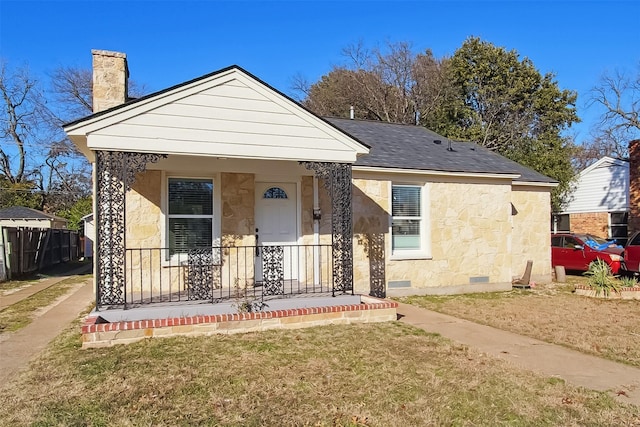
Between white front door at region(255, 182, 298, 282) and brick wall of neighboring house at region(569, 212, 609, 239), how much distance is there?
55.9ft

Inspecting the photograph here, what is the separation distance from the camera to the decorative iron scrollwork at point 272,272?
27.4 feet

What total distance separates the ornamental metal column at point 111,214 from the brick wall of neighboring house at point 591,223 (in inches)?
808

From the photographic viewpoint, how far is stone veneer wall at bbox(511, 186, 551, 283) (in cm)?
1383

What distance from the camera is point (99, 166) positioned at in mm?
7121

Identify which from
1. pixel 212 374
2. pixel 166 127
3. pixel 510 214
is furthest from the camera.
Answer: pixel 510 214

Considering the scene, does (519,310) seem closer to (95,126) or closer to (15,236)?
(95,126)

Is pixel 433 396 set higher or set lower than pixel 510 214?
lower

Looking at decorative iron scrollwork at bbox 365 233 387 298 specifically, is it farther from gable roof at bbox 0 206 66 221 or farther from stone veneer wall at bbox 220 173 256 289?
gable roof at bbox 0 206 66 221

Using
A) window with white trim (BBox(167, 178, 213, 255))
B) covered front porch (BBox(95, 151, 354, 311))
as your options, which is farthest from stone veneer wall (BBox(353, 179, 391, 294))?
window with white trim (BBox(167, 178, 213, 255))

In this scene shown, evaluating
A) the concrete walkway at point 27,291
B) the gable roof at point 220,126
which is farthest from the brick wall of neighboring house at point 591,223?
the concrete walkway at point 27,291

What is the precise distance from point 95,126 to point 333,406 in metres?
5.33

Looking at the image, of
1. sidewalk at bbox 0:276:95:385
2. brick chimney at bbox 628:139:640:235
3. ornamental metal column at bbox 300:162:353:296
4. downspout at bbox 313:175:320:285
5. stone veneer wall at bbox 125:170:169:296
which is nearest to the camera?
sidewalk at bbox 0:276:95:385

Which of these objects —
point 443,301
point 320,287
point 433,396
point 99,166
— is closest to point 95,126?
point 99,166

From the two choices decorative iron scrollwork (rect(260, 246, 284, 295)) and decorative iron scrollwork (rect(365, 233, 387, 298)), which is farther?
decorative iron scrollwork (rect(365, 233, 387, 298))
